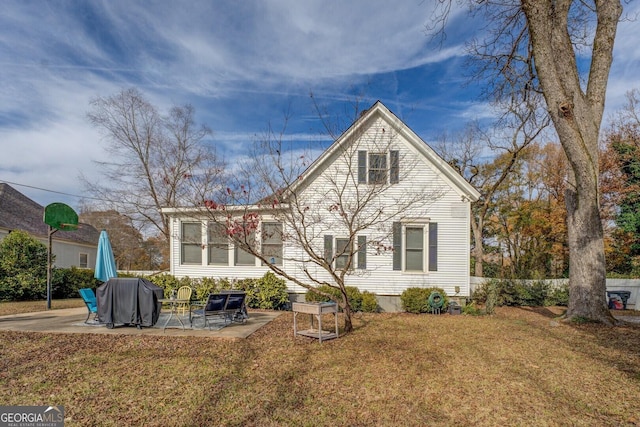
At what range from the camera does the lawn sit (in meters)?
3.84

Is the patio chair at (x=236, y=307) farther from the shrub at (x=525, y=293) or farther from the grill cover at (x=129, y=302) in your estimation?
the shrub at (x=525, y=293)

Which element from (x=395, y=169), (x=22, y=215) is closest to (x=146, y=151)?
(x=22, y=215)

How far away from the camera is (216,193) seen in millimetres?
10508

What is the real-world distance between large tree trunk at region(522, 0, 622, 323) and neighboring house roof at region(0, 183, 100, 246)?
2524 centimetres

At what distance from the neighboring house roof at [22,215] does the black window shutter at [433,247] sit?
21904 mm

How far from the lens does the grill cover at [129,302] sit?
8305 millimetres

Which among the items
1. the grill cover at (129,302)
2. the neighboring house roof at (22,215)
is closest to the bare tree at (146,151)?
the neighboring house roof at (22,215)

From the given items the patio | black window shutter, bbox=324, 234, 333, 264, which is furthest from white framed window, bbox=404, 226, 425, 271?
the patio

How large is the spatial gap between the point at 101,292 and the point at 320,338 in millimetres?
5610

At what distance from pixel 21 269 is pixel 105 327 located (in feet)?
33.2

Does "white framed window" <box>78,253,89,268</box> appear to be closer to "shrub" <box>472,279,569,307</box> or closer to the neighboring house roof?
the neighboring house roof

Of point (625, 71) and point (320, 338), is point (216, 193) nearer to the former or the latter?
point (320, 338)

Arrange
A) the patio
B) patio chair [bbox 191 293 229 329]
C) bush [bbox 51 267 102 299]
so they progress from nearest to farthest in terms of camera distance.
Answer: the patio < patio chair [bbox 191 293 229 329] < bush [bbox 51 267 102 299]

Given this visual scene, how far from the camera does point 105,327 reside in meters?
8.48
